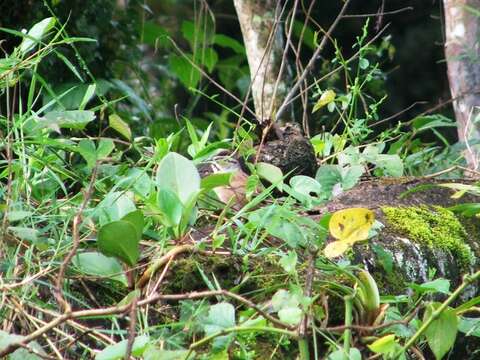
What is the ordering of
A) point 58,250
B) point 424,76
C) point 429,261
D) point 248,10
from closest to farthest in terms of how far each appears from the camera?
point 58,250 < point 429,261 < point 248,10 < point 424,76

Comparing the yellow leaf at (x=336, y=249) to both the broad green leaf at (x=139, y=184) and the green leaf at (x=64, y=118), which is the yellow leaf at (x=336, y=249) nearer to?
the broad green leaf at (x=139, y=184)

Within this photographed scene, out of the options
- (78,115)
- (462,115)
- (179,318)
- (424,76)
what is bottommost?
(424,76)

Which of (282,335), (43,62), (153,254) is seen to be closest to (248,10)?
(43,62)

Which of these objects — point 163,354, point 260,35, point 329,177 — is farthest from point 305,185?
point 260,35

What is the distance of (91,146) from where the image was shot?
80.7 inches

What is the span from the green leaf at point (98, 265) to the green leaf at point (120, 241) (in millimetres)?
18

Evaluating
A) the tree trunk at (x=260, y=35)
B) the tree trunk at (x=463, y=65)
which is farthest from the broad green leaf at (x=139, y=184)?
the tree trunk at (x=463, y=65)

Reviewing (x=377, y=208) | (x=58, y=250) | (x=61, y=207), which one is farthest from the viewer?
(x=377, y=208)

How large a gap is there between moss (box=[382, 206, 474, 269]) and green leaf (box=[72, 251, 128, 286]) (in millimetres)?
836

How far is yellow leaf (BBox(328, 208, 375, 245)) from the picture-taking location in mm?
1790

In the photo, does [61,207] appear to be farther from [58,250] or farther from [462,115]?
[462,115]

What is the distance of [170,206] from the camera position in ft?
6.19

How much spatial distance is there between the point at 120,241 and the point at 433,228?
1.02m

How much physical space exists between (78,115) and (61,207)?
0.70 ft
